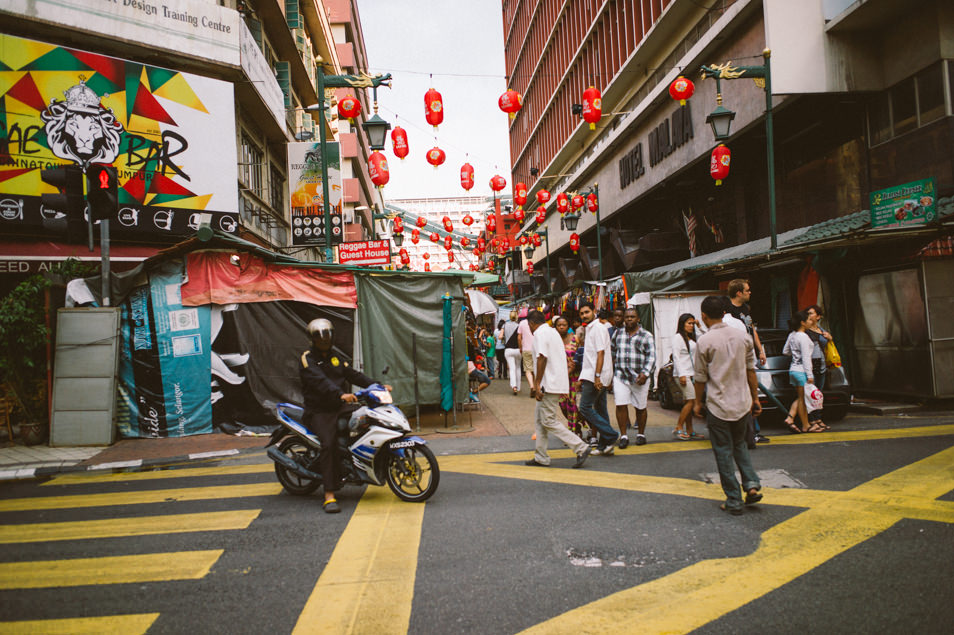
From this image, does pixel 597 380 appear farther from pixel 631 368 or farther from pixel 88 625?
pixel 88 625

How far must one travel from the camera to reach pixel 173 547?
516cm

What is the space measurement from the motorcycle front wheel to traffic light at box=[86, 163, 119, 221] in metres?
6.24

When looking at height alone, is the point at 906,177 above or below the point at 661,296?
above

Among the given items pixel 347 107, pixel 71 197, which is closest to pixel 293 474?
pixel 71 197

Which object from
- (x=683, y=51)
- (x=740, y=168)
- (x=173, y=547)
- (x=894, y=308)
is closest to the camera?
(x=173, y=547)

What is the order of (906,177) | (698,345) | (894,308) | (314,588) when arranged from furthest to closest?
(906,177)
(894,308)
(698,345)
(314,588)

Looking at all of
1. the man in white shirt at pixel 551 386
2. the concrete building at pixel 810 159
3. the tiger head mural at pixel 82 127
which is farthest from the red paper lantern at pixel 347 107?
the man in white shirt at pixel 551 386

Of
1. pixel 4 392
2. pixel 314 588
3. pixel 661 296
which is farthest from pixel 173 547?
pixel 661 296

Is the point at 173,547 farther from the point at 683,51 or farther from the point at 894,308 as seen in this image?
the point at 683,51

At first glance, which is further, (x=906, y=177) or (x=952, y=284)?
(x=906, y=177)

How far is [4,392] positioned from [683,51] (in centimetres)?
2141

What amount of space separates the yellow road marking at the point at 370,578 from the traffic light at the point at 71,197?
19.4 ft

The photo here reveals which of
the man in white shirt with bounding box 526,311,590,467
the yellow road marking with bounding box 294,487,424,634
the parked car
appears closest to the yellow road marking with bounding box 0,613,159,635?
the yellow road marking with bounding box 294,487,424,634

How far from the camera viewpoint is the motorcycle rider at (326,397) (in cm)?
623
